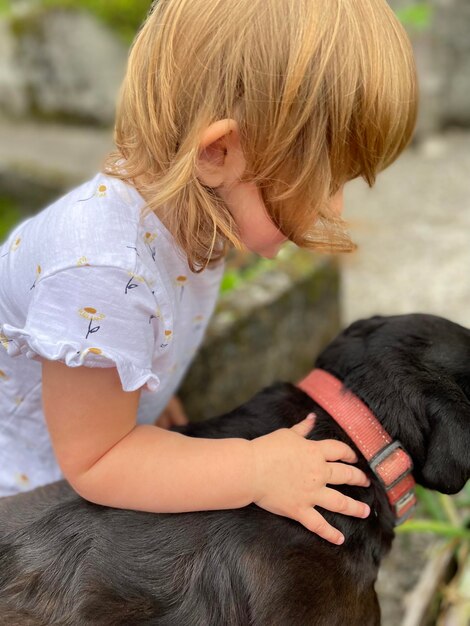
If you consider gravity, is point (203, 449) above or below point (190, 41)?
below

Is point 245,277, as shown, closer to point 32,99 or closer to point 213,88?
point 213,88

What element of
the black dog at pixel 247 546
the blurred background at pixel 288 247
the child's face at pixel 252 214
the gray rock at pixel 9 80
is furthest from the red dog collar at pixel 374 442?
the gray rock at pixel 9 80

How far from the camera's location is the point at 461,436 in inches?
59.9

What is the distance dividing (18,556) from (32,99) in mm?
4966

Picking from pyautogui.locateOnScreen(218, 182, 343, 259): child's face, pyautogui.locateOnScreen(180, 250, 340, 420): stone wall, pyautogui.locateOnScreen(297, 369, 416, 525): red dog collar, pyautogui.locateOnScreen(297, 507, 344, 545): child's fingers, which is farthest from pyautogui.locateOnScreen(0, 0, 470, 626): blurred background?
pyautogui.locateOnScreen(218, 182, 343, 259): child's face

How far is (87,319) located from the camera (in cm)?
142

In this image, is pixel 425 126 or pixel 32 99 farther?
pixel 32 99

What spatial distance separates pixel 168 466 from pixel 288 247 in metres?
1.63

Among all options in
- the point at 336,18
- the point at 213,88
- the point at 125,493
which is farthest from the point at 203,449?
the point at 336,18

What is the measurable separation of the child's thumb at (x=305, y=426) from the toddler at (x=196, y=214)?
5 centimetres

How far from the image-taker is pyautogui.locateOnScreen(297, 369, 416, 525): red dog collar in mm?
1569

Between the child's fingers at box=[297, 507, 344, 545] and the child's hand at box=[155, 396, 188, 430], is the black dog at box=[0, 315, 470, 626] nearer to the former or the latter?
the child's fingers at box=[297, 507, 344, 545]

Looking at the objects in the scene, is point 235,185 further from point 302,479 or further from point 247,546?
point 247,546

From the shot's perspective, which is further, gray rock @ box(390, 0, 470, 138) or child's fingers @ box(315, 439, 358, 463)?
gray rock @ box(390, 0, 470, 138)
